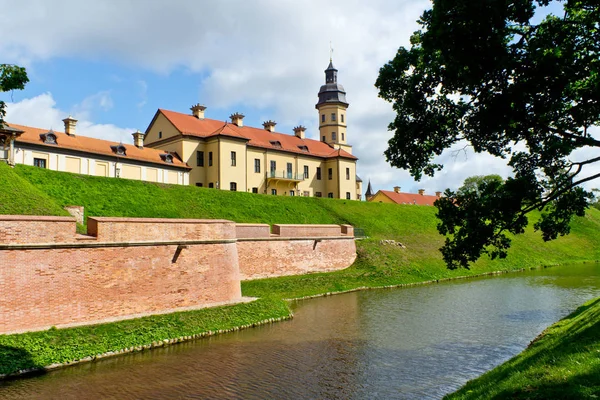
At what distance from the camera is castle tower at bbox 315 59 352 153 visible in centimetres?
5847

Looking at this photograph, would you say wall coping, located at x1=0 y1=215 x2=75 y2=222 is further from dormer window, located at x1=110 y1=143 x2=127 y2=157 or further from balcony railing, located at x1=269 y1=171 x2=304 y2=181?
balcony railing, located at x1=269 y1=171 x2=304 y2=181

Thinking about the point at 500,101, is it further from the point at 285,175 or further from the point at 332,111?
the point at 332,111

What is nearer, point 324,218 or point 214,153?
point 324,218

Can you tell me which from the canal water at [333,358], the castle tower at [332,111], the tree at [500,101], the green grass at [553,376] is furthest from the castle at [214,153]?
the green grass at [553,376]

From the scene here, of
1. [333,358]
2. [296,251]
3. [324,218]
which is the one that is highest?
[324,218]

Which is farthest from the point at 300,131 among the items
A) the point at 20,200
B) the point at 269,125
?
the point at 20,200

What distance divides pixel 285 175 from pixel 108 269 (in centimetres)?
3408

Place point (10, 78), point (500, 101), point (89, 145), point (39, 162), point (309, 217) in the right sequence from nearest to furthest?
1. point (10, 78)
2. point (500, 101)
3. point (39, 162)
4. point (89, 145)
5. point (309, 217)

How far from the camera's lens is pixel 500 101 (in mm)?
9219

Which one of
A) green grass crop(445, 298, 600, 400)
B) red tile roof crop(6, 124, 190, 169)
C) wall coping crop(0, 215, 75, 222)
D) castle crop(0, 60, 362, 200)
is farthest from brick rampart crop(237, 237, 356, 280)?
green grass crop(445, 298, 600, 400)

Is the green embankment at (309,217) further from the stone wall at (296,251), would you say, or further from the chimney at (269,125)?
the chimney at (269,125)

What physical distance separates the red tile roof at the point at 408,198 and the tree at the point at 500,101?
201 feet

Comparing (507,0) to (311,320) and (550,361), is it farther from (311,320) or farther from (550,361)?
(311,320)

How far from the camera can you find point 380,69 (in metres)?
11.9
